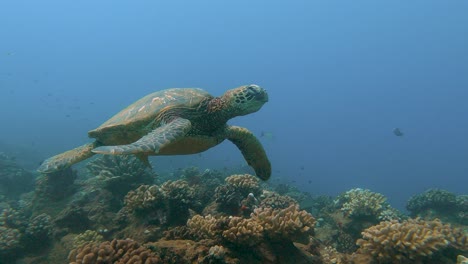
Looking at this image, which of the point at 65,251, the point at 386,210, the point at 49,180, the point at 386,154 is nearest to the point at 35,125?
the point at 49,180

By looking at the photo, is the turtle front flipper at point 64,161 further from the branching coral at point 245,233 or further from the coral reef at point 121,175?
the branching coral at point 245,233

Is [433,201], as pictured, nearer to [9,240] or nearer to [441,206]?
[441,206]

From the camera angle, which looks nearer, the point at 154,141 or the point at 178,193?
the point at 154,141

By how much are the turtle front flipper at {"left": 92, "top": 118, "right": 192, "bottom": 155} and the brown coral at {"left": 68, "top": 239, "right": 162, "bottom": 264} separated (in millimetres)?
1443

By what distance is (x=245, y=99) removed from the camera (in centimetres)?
711

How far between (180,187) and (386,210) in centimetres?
604

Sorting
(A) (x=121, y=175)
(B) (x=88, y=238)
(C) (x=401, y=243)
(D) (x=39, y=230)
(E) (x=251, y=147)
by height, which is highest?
(E) (x=251, y=147)

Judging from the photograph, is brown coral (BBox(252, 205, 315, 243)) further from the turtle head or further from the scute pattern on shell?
the scute pattern on shell

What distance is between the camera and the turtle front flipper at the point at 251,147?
26.6 ft

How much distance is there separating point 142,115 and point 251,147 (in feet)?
9.99

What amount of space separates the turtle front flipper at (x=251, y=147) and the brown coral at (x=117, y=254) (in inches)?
164

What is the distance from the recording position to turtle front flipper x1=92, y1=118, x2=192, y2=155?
501 centimetres

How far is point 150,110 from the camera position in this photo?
7.54 metres

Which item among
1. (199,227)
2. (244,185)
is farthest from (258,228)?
(244,185)
